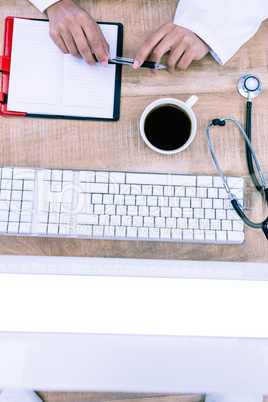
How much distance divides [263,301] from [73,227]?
0.33 metres

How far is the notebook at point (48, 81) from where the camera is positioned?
62 cm

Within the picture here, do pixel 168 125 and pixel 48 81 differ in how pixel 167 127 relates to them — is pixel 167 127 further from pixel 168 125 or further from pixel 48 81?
pixel 48 81

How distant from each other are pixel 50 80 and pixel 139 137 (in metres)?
0.20

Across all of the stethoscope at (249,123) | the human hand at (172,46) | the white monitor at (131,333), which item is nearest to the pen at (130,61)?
the human hand at (172,46)

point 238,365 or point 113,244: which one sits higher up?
point 113,244

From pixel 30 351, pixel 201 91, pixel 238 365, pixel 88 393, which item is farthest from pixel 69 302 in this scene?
pixel 201 91

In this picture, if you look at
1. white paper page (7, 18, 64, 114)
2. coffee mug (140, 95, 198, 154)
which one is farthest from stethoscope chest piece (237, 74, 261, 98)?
white paper page (7, 18, 64, 114)

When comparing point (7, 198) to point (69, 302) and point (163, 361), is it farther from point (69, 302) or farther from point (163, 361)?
point (163, 361)

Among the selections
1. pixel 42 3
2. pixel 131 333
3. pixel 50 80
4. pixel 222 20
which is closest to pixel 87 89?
pixel 50 80

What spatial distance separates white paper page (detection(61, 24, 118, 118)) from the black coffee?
3.3 inches

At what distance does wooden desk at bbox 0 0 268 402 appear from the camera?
24.1 inches

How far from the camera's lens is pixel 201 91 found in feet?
2.09

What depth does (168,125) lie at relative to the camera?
0.59 metres

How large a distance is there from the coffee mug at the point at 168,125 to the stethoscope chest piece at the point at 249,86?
10 centimetres
